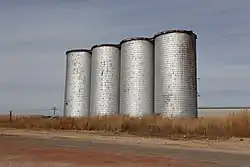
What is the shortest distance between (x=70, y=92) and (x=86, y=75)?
251 centimetres

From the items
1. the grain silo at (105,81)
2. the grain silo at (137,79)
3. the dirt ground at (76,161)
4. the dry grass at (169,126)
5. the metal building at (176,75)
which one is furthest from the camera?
the grain silo at (105,81)

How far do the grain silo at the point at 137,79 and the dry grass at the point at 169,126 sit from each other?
4.66 m

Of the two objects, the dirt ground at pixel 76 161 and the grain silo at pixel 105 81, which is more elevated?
the grain silo at pixel 105 81

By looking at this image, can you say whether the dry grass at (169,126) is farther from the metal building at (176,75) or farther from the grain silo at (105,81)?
the grain silo at (105,81)

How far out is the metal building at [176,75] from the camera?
1335 inches

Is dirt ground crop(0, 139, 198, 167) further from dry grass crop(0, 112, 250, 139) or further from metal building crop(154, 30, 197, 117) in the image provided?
metal building crop(154, 30, 197, 117)

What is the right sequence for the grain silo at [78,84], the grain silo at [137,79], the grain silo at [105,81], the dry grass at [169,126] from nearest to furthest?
the dry grass at [169,126]
the grain silo at [137,79]
the grain silo at [105,81]
the grain silo at [78,84]

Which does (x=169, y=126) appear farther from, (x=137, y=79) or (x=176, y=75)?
(x=137, y=79)

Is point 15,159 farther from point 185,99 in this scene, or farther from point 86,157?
point 185,99

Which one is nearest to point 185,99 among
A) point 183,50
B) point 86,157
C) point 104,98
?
point 183,50

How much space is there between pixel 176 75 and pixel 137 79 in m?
4.17

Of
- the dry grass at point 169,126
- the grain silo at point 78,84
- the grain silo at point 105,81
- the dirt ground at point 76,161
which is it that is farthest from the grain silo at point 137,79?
the dirt ground at point 76,161

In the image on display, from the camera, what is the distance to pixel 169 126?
89.8ft

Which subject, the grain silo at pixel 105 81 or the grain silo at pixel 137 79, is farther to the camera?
the grain silo at pixel 105 81
